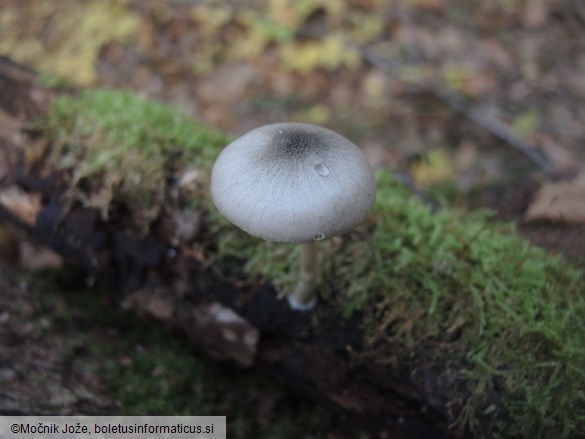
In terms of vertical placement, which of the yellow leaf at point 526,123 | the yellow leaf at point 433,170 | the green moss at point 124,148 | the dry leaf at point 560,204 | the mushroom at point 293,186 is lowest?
the yellow leaf at point 433,170

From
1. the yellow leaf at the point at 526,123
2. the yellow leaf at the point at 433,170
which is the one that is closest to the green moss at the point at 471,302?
the yellow leaf at the point at 433,170

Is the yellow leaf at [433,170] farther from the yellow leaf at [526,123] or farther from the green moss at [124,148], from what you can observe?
the green moss at [124,148]

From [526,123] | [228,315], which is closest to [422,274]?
[228,315]

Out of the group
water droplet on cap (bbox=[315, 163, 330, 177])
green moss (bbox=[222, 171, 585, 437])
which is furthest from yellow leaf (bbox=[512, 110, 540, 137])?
water droplet on cap (bbox=[315, 163, 330, 177])

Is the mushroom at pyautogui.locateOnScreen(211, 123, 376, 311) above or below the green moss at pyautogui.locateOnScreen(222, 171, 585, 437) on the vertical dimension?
above

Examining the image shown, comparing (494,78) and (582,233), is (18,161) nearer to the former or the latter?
(582,233)

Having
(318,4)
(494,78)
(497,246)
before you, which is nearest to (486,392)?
(497,246)

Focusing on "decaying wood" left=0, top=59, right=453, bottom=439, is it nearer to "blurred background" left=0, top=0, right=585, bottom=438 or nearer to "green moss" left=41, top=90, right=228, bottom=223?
"green moss" left=41, top=90, right=228, bottom=223
